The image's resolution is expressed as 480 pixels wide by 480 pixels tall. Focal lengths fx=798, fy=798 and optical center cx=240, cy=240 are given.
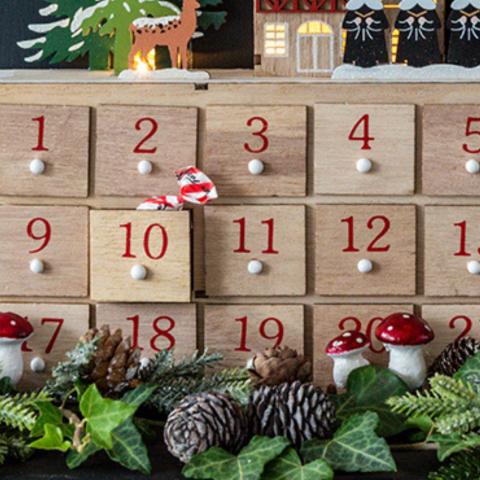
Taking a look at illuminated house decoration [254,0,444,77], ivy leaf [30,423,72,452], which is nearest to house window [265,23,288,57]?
illuminated house decoration [254,0,444,77]

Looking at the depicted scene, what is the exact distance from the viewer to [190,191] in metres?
1.16

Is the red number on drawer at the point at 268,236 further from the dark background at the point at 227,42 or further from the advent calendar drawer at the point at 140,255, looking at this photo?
the dark background at the point at 227,42

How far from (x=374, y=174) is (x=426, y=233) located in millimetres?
118

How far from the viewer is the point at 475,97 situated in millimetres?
1190

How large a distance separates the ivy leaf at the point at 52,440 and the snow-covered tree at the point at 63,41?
0.66m

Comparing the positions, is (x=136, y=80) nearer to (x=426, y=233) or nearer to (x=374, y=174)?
(x=374, y=174)

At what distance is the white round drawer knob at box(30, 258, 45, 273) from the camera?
3.94ft

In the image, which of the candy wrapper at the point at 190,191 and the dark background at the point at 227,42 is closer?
the candy wrapper at the point at 190,191

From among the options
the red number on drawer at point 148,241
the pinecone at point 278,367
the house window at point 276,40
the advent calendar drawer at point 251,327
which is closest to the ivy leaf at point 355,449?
the pinecone at point 278,367

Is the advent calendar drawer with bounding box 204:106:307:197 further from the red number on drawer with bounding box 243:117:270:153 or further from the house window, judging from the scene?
the house window

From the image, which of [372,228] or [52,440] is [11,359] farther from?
[372,228]

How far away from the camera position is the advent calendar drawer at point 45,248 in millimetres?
1210

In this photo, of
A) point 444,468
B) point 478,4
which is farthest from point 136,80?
point 444,468

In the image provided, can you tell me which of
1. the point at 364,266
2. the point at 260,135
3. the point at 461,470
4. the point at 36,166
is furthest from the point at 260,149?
the point at 461,470
